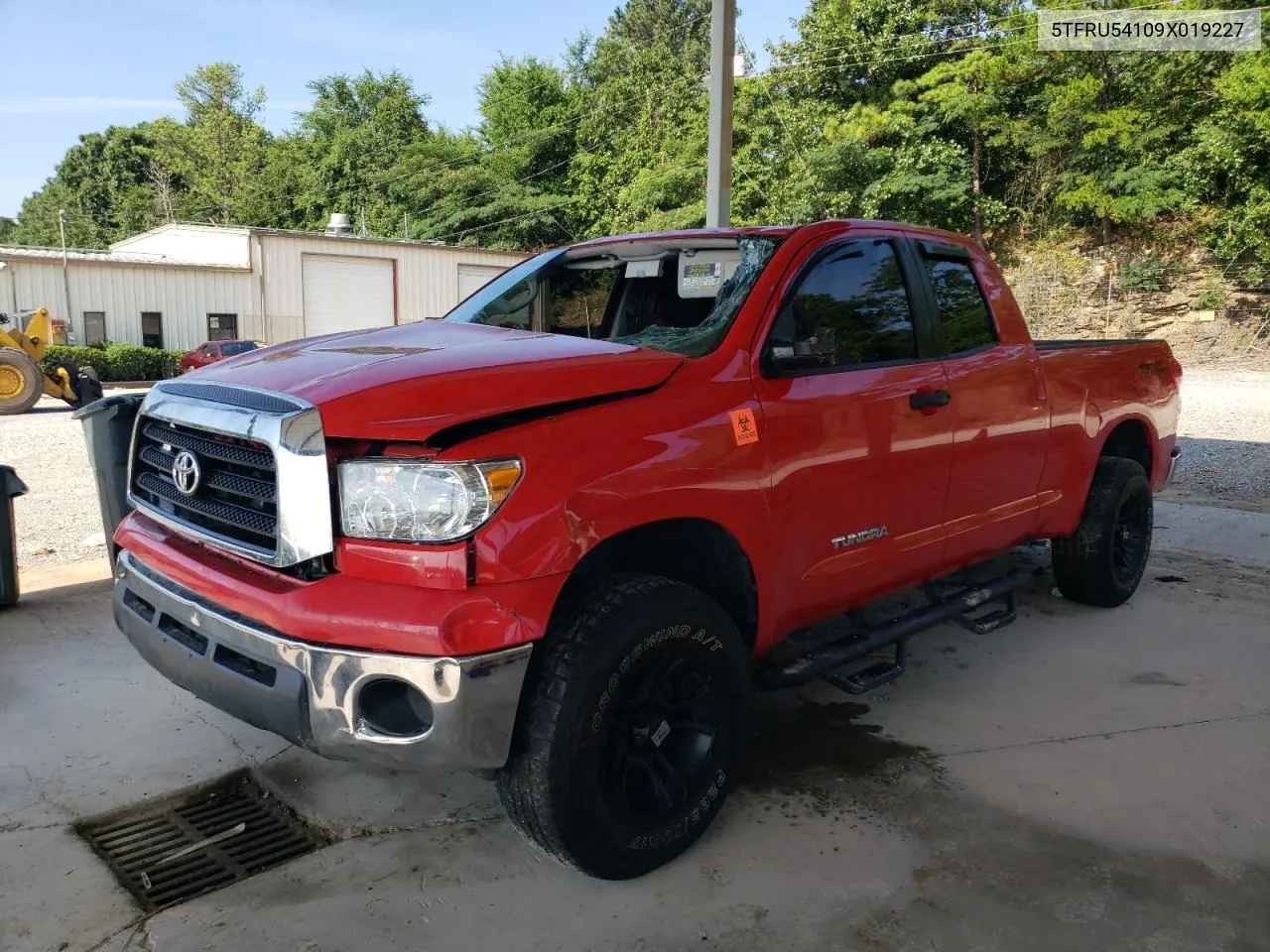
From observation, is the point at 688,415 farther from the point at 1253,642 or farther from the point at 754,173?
the point at 754,173

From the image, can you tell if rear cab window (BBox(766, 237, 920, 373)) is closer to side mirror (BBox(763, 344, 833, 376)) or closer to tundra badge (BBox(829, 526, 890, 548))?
side mirror (BBox(763, 344, 833, 376))

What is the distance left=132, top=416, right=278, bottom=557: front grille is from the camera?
2.58 m

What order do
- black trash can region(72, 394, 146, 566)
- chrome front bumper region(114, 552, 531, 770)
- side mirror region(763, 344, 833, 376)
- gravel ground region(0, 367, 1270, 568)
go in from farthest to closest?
gravel ground region(0, 367, 1270, 568) → black trash can region(72, 394, 146, 566) → side mirror region(763, 344, 833, 376) → chrome front bumper region(114, 552, 531, 770)

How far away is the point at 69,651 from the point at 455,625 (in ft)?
10.3

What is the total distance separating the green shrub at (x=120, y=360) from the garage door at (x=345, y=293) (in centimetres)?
502

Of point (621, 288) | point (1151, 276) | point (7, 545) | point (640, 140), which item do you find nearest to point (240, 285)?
point (640, 140)

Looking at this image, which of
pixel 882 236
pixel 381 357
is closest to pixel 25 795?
pixel 381 357

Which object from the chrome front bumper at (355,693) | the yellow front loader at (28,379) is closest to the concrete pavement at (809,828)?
the chrome front bumper at (355,693)

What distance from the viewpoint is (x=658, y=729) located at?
9.07ft

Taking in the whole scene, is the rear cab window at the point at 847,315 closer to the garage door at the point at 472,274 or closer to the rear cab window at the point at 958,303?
the rear cab window at the point at 958,303

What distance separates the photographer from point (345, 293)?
1297 inches

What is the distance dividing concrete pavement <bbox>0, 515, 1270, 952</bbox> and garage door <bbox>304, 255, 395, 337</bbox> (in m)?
29.8

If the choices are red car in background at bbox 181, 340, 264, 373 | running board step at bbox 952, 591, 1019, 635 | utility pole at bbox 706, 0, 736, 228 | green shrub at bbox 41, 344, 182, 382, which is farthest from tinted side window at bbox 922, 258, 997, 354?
green shrub at bbox 41, 344, 182, 382

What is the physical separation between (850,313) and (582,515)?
5.33 feet
